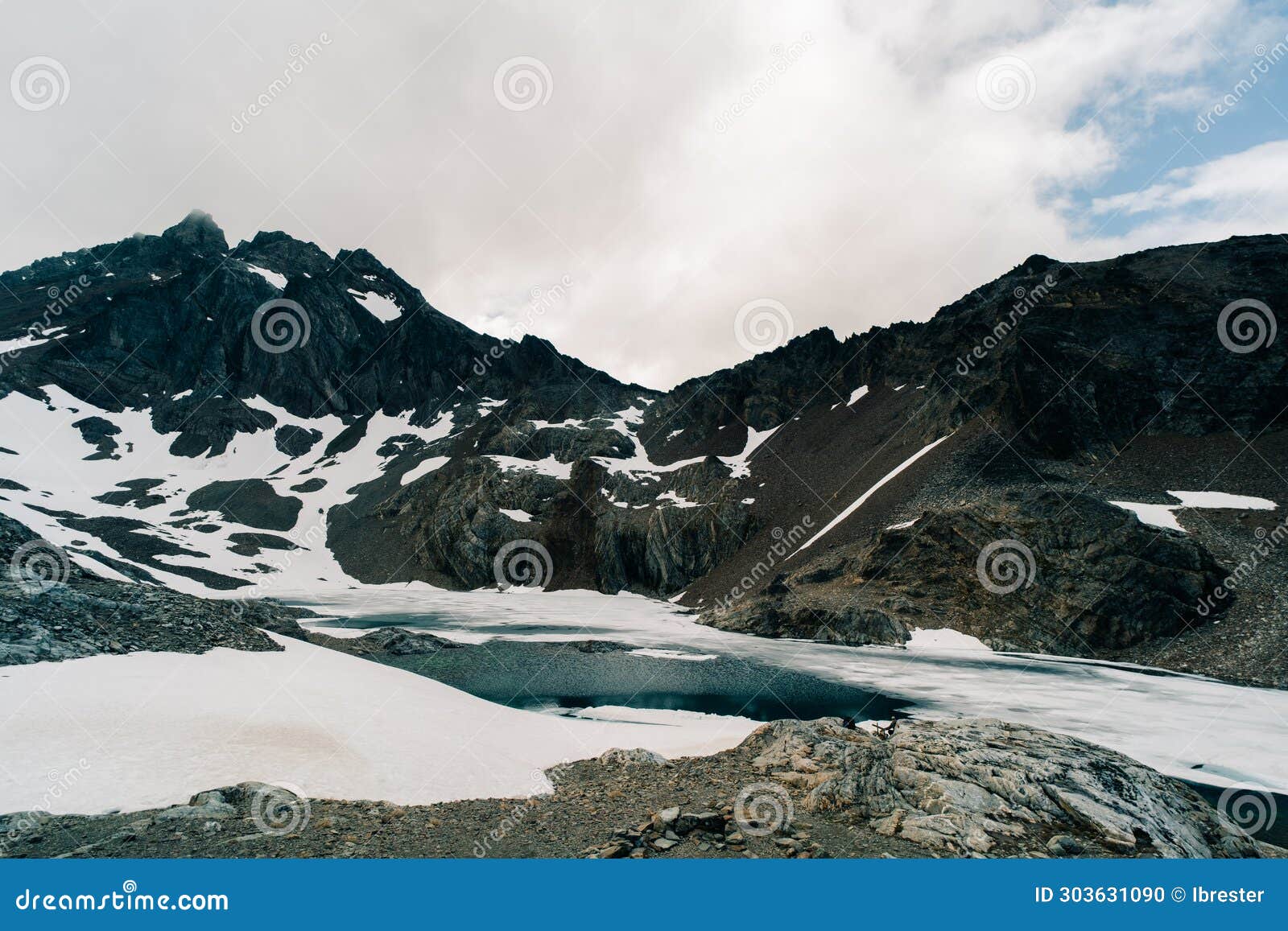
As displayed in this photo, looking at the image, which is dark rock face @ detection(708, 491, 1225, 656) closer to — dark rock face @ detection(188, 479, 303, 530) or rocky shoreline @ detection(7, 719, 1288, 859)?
rocky shoreline @ detection(7, 719, 1288, 859)

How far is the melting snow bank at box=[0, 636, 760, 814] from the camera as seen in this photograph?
10.6m

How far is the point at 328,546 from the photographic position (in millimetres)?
117938

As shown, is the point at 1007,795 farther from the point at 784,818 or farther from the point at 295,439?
the point at 295,439

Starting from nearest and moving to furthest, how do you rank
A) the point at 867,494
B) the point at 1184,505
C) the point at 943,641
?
1. the point at 943,641
2. the point at 1184,505
3. the point at 867,494

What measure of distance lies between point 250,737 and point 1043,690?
125 feet

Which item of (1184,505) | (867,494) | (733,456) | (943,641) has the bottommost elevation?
(943,641)

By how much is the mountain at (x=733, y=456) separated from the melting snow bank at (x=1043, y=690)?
4.75m

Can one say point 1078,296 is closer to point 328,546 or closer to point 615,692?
point 615,692

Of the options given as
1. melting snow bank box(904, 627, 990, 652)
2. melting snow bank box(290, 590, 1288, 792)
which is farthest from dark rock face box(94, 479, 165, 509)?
melting snow bank box(904, 627, 990, 652)

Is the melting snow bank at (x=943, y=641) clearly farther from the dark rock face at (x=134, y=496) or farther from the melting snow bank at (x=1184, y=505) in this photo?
the dark rock face at (x=134, y=496)

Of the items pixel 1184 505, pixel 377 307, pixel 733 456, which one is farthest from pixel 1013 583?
pixel 377 307

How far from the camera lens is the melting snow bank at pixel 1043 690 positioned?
72.8ft

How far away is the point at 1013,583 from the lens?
4984 centimetres

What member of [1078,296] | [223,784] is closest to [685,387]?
[1078,296]
